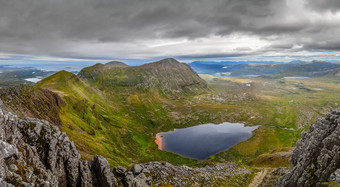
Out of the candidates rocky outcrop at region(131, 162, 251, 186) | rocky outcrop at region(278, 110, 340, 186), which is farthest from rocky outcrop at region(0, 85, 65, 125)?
rocky outcrop at region(278, 110, 340, 186)

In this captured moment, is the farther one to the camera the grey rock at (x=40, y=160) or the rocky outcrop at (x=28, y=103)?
the rocky outcrop at (x=28, y=103)

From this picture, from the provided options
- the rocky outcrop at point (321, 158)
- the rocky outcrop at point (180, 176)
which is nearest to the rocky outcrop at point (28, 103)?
the rocky outcrop at point (180, 176)

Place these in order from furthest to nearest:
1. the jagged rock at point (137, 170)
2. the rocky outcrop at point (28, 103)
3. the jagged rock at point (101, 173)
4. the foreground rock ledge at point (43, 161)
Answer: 1. the rocky outcrop at point (28, 103)
2. the jagged rock at point (137, 170)
3. the jagged rock at point (101, 173)
4. the foreground rock ledge at point (43, 161)

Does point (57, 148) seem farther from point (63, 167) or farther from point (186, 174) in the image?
point (186, 174)

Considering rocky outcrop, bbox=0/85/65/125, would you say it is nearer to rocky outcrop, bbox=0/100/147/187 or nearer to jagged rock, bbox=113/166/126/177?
rocky outcrop, bbox=0/100/147/187

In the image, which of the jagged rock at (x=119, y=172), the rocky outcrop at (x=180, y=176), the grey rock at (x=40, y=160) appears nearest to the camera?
the grey rock at (x=40, y=160)

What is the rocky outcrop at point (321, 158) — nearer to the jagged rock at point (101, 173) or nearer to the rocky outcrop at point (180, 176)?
the rocky outcrop at point (180, 176)

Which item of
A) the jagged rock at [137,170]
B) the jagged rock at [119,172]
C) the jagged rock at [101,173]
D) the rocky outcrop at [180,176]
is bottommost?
the rocky outcrop at [180,176]
